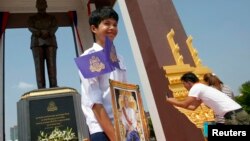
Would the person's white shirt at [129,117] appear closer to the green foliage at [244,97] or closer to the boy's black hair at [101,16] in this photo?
the boy's black hair at [101,16]

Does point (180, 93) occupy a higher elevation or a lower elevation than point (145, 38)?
lower

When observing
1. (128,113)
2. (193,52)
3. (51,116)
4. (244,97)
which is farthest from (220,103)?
(244,97)

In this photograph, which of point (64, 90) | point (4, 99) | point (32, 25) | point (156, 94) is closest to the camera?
point (156, 94)

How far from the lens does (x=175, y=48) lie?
4.56 m

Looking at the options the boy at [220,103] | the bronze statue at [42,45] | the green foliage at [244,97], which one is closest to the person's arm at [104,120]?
the boy at [220,103]

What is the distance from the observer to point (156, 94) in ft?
14.8

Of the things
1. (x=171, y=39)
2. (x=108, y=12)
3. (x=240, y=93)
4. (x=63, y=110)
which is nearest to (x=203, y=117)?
(x=171, y=39)

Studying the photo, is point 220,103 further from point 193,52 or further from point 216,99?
point 193,52

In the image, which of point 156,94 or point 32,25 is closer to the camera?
point 156,94

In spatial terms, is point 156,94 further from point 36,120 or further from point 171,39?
point 36,120

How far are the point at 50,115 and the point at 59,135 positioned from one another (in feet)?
1.21

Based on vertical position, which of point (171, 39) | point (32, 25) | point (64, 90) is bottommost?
point (64, 90)

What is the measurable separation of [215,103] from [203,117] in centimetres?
147

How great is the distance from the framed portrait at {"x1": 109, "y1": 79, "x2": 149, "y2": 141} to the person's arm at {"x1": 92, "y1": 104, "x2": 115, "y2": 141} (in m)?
0.05
